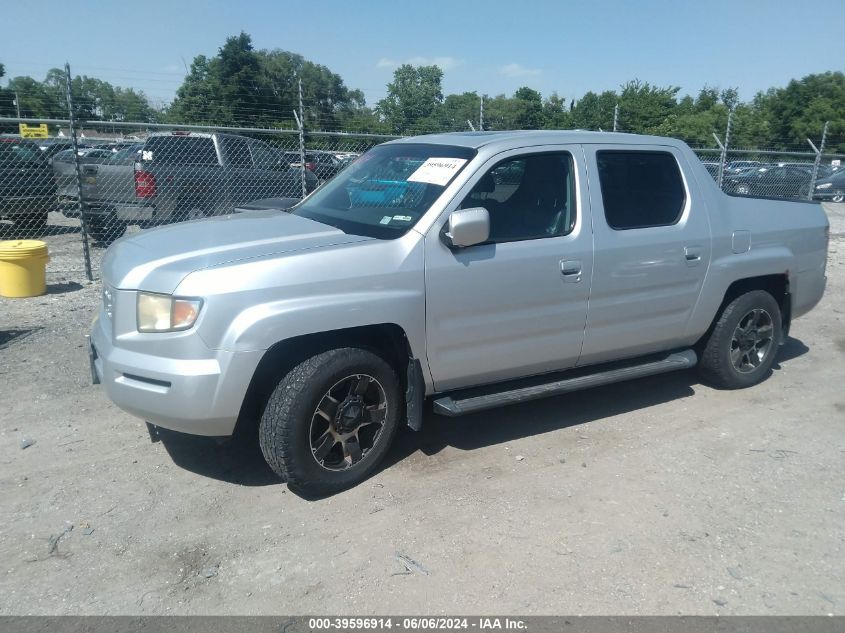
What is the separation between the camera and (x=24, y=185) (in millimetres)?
12219

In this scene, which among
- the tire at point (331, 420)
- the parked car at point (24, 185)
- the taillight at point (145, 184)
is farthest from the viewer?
the parked car at point (24, 185)

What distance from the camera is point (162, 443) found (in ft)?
14.4

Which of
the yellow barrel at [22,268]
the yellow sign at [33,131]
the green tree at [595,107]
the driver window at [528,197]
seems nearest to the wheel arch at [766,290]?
the driver window at [528,197]

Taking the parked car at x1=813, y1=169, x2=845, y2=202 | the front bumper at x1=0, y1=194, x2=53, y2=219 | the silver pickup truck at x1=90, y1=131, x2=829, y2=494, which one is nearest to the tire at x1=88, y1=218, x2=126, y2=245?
the front bumper at x1=0, y1=194, x2=53, y2=219

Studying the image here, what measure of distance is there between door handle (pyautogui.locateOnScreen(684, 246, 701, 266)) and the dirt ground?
3.71 feet

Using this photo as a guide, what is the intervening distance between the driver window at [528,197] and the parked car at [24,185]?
10944 mm

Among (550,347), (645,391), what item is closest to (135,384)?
(550,347)

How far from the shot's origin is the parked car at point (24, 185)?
1205 cm

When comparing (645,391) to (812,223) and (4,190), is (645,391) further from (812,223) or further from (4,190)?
(4,190)

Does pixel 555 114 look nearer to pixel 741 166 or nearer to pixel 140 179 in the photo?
pixel 741 166

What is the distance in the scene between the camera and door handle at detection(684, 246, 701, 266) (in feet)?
15.9

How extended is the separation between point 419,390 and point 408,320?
1.43ft

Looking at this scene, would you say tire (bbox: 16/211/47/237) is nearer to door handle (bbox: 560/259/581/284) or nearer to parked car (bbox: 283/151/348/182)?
parked car (bbox: 283/151/348/182)

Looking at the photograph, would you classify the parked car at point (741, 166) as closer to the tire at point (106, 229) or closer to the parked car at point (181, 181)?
the parked car at point (181, 181)
